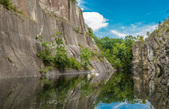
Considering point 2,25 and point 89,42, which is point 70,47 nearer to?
point 89,42

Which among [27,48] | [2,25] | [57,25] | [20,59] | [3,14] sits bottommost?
[20,59]

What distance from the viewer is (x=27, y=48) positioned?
26.2 m

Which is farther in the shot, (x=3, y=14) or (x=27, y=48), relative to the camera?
(x=27, y=48)

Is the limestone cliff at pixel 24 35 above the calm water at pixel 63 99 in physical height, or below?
above

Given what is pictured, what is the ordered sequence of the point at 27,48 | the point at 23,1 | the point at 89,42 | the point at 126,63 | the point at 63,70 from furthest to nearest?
the point at 126,63
the point at 89,42
the point at 63,70
the point at 23,1
the point at 27,48

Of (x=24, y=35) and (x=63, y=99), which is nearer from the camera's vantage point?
(x=63, y=99)

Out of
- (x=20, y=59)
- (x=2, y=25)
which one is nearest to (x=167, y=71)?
(x=20, y=59)

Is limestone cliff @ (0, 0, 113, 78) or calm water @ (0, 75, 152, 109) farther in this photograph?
limestone cliff @ (0, 0, 113, 78)

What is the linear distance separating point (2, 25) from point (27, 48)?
5.23 metres

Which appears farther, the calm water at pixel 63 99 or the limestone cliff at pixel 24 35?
the limestone cliff at pixel 24 35

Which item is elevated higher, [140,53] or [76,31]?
[76,31]

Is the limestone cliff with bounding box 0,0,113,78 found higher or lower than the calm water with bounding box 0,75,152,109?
higher

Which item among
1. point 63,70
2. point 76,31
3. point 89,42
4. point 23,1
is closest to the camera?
point 23,1

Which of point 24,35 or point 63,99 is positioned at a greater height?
point 24,35
